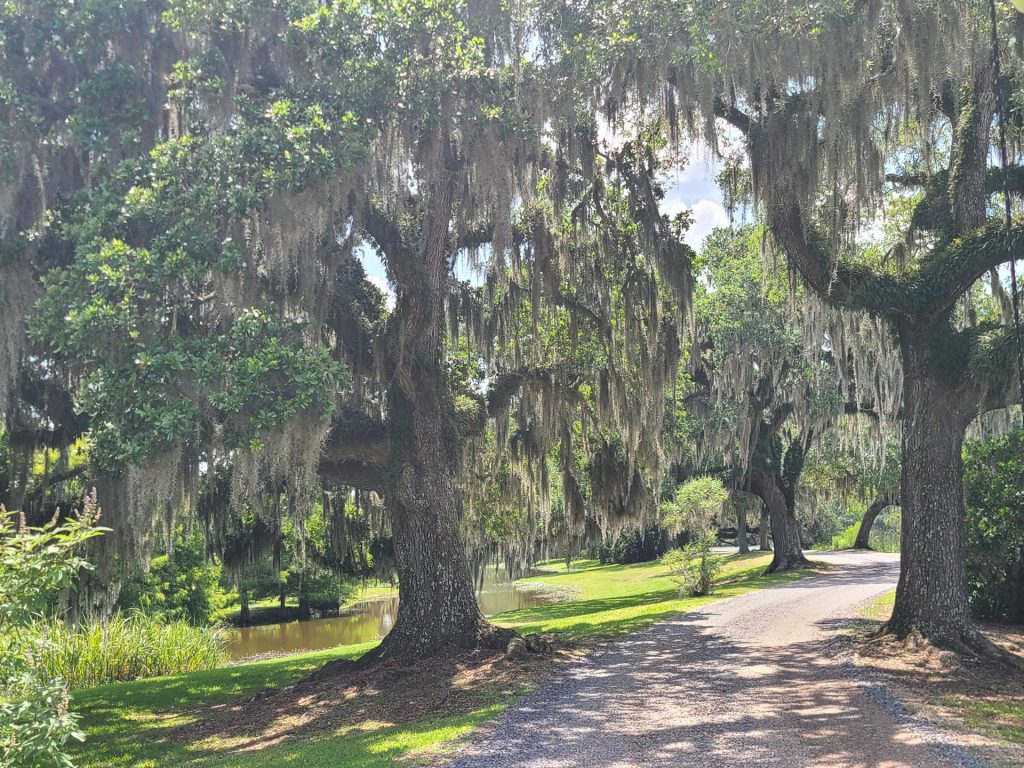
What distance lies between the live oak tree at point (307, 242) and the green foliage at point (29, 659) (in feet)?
10.2

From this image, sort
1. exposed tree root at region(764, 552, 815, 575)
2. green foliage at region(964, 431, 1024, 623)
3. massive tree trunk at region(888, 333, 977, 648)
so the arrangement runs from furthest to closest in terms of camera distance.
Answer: exposed tree root at region(764, 552, 815, 575)
green foliage at region(964, 431, 1024, 623)
massive tree trunk at region(888, 333, 977, 648)

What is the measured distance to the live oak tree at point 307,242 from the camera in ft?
27.3

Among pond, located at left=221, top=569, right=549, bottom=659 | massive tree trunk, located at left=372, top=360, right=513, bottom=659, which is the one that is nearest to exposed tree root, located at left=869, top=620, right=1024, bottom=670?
massive tree trunk, located at left=372, top=360, right=513, bottom=659

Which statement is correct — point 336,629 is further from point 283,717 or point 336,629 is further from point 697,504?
point 283,717

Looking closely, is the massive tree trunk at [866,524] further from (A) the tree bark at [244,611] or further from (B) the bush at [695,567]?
(A) the tree bark at [244,611]

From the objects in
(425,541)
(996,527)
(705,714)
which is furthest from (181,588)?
(996,527)

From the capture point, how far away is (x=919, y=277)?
408 inches

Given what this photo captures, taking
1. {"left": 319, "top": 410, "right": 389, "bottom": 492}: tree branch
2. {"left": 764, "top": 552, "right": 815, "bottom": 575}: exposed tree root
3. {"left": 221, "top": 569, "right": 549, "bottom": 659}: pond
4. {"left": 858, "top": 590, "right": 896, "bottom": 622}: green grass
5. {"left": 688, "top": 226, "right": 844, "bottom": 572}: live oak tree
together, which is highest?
{"left": 688, "top": 226, "right": 844, "bottom": 572}: live oak tree

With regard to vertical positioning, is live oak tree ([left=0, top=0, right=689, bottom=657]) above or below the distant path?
above

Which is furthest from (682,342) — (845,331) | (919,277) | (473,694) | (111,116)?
(111,116)

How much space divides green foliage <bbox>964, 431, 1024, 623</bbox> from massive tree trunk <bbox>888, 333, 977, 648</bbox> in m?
2.58

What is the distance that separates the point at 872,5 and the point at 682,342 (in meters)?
7.61

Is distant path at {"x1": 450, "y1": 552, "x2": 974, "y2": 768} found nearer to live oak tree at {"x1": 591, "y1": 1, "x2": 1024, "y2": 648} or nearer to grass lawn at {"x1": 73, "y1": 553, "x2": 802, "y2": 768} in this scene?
grass lawn at {"x1": 73, "y1": 553, "x2": 802, "y2": 768}

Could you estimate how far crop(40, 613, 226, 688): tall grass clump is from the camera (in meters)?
13.7
